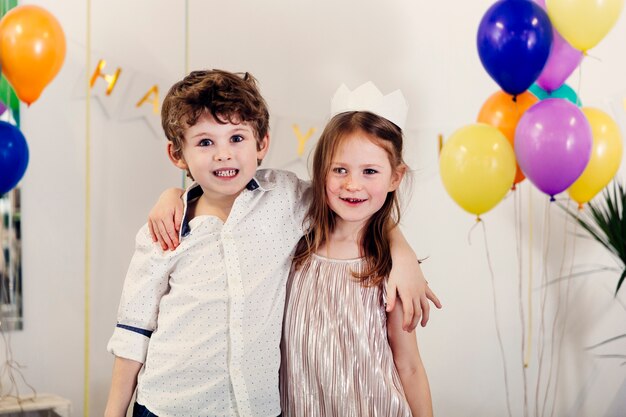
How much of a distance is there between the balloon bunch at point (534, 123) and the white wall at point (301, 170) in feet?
1.87

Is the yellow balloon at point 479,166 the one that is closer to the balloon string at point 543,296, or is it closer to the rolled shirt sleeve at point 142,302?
the balloon string at point 543,296

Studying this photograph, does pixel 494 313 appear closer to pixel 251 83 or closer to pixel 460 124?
pixel 460 124

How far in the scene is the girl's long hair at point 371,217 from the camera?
177 centimetres

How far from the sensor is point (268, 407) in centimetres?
168

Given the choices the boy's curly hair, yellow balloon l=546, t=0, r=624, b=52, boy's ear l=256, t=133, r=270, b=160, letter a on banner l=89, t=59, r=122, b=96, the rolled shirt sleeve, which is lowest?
the rolled shirt sleeve

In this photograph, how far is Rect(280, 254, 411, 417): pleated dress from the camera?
5.68 ft

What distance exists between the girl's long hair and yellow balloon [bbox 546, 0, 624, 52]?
2.26 feet

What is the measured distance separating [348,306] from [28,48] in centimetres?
112

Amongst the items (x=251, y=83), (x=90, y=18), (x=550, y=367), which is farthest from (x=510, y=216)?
(x=90, y=18)

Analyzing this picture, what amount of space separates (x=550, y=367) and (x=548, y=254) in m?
0.44

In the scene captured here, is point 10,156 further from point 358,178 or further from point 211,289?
point 358,178

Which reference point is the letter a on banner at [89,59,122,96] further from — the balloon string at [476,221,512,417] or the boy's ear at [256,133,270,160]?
the balloon string at [476,221,512,417]

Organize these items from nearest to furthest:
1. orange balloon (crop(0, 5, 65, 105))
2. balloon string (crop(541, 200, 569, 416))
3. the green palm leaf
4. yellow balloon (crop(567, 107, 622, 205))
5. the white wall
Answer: orange balloon (crop(0, 5, 65, 105)) < yellow balloon (crop(567, 107, 622, 205)) < the green palm leaf < the white wall < balloon string (crop(541, 200, 569, 416))

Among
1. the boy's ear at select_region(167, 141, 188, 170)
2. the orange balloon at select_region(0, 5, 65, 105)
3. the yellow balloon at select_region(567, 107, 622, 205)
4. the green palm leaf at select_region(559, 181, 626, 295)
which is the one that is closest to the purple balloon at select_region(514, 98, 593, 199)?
the yellow balloon at select_region(567, 107, 622, 205)
